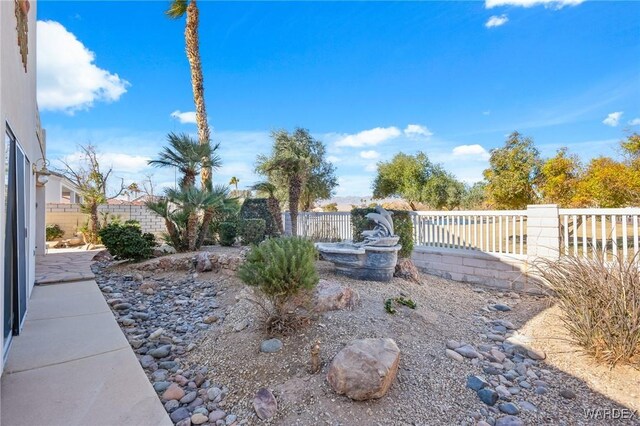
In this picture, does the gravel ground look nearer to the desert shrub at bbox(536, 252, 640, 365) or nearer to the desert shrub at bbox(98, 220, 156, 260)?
the desert shrub at bbox(536, 252, 640, 365)

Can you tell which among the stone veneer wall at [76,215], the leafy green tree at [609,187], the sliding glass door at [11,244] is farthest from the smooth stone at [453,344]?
the stone veneer wall at [76,215]

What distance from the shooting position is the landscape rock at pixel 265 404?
222cm

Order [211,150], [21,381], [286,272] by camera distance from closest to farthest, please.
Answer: [21,381], [286,272], [211,150]

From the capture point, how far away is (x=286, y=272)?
300 cm

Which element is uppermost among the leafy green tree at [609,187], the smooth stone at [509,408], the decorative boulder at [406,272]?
the leafy green tree at [609,187]

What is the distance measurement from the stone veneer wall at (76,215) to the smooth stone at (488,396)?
43.5 feet

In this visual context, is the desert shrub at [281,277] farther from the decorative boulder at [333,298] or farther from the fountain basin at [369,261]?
the fountain basin at [369,261]

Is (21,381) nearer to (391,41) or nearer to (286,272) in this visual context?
(286,272)

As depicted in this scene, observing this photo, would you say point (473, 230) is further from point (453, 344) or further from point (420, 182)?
point (420, 182)

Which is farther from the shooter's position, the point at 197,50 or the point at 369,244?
the point at 197,50

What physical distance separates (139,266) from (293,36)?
8.66m

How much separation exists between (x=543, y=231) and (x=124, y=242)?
9.15 metres

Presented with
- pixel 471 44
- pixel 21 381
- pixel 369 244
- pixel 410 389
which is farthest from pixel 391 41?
pixel 21 381

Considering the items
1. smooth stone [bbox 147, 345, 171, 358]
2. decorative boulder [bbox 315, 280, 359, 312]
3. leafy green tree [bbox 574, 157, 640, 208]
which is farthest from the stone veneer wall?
leafy green tree [bbox 574, 157, 640, 208]
